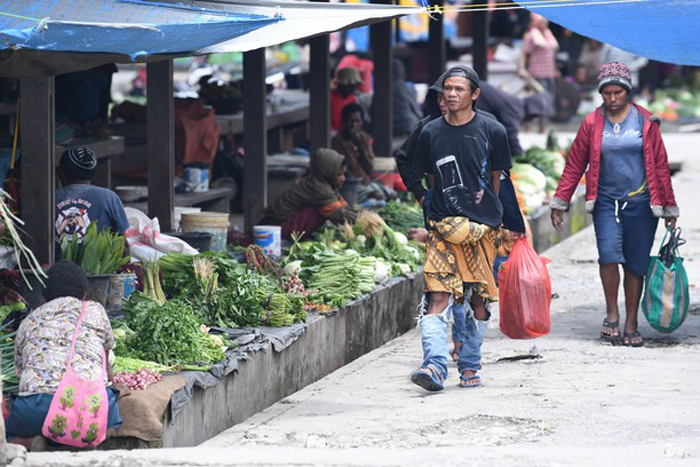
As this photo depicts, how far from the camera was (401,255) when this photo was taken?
10.2 m

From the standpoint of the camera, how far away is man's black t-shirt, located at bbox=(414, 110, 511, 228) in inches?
278

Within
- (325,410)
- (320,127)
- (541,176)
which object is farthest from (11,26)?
(541,176)

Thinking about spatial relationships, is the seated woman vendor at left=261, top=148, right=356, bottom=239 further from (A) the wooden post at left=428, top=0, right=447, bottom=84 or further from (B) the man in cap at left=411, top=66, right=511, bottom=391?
(A) the wooden post at left=428, top=0, right=447, bottom=84

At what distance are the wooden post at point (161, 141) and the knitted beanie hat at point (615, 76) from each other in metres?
3.07

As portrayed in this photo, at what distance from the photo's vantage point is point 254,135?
11406 millimetres

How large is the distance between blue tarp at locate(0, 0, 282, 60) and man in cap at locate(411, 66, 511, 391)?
1.07 meters

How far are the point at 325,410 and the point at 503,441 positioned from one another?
4.10ft

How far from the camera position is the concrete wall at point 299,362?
6359mm

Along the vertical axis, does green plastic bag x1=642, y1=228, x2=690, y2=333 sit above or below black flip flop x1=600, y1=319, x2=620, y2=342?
above

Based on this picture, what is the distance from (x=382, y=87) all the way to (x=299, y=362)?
24.5 ft

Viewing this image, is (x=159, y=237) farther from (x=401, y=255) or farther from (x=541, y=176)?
(x=541, y=176)

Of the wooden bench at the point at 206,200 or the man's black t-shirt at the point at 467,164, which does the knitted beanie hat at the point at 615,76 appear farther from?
the wooden bench at the point at 206,200

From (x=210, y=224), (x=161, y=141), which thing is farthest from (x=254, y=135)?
(x=210, y=224)

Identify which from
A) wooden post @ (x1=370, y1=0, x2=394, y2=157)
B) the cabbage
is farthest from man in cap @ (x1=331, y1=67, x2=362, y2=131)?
the cabbage
